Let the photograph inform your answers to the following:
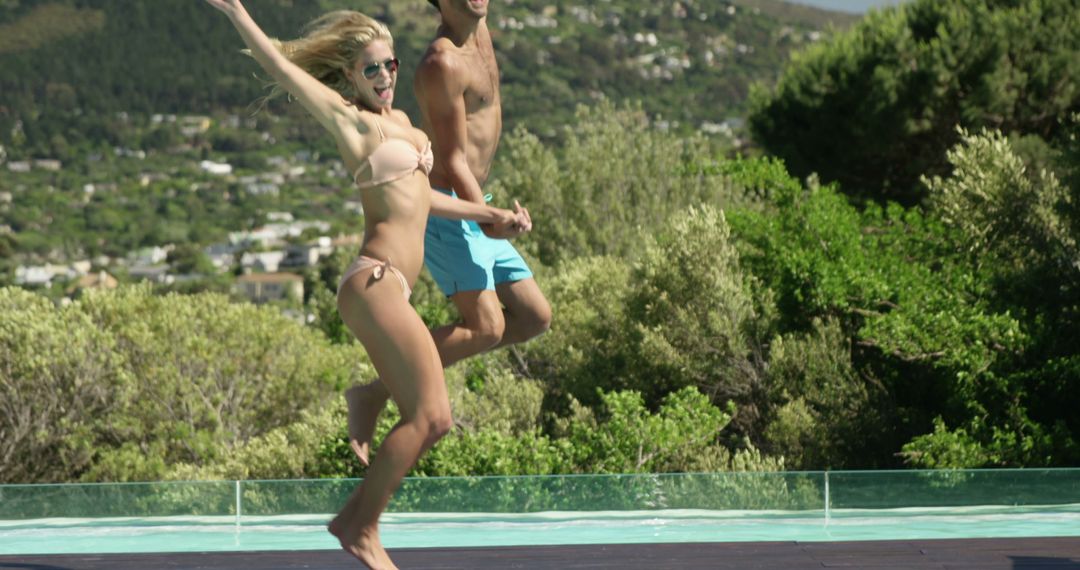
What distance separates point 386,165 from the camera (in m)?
4.07

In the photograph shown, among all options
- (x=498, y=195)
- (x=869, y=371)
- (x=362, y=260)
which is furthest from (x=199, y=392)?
(x=362, y=260)

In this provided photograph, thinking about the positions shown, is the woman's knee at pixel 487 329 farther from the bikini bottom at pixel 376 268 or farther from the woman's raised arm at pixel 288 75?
the woman's raised arm at pixel 288 75

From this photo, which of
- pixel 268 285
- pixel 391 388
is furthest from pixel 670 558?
pixel 268 285

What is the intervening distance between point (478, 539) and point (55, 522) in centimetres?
167

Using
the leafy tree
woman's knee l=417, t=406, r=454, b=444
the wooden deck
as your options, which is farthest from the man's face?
the leafy tree

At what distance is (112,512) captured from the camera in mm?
5832

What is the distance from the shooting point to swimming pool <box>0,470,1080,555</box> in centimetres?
558

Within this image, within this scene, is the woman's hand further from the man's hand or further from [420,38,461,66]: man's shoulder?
the man's hand

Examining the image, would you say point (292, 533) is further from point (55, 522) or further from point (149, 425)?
point (149, 425)

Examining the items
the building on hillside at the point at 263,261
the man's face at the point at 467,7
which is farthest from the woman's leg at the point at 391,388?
the building on hillside at the point at 263,261

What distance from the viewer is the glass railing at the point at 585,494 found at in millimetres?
5723

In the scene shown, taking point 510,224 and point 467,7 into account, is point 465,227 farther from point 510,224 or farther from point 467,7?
point 467,7

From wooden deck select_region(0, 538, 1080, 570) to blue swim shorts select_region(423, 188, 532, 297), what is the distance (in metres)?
0.96

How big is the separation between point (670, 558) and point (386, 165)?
175 cm
